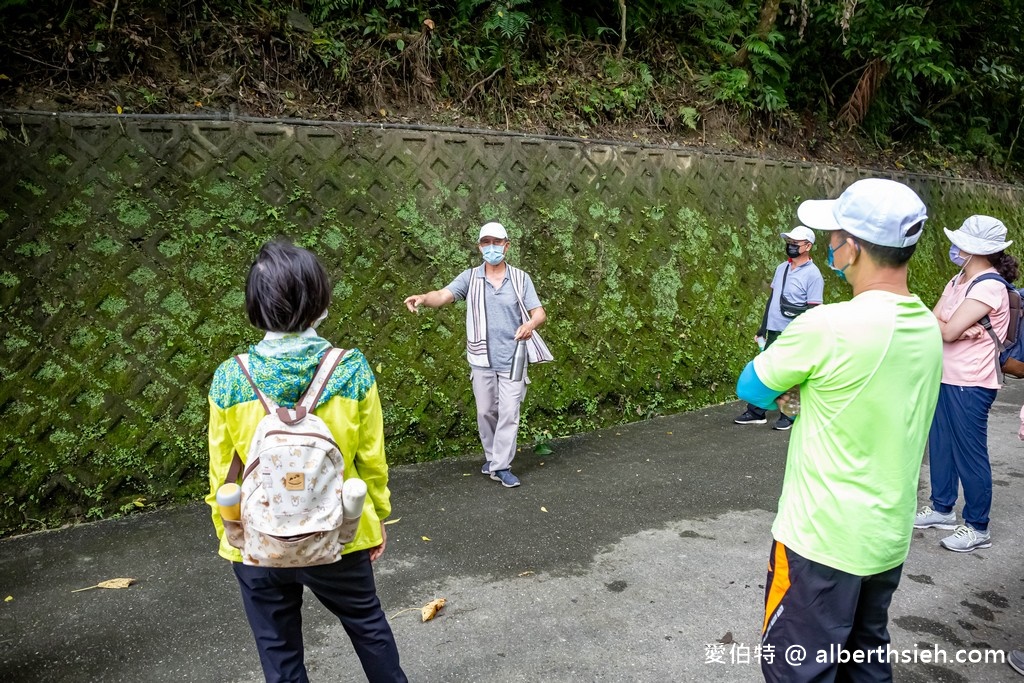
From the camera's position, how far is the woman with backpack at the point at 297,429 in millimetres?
2064

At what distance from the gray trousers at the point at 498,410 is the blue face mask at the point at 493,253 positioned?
796mm

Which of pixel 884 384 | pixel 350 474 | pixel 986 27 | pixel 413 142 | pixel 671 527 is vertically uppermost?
pixel 986 27

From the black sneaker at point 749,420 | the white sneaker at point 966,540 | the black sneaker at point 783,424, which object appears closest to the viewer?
the white sneaker at point 966,540

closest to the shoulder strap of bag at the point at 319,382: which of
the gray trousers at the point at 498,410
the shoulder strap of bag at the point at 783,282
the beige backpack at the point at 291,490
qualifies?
the beige backpack at the point at 291,490

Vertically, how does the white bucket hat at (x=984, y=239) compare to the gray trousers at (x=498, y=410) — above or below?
above

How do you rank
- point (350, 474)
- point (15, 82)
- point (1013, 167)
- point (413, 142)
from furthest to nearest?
point (1013, 167)
point (413, 142)
point (15, 82)
point (350, 474)

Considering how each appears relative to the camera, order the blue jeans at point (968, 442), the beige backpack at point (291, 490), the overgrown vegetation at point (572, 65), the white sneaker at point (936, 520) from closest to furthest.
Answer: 1. the beige backpack at point (291, 490)
2. the blue jeans at point (968, 442)
3. the white sneaker at point (936, 520)
4. the overgrown vegetation at point (572, 65)

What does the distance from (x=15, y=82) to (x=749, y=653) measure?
5718 millimetres

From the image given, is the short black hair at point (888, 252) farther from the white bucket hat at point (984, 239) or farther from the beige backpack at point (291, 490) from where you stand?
the white bucket hat at point (984, 239)

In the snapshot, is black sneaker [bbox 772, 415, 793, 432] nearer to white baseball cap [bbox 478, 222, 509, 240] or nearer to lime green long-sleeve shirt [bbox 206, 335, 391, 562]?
white baseball cap [bbox 478, 222, 509, 240]

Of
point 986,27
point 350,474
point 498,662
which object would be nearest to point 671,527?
point 498,662

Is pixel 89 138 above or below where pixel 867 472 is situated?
above

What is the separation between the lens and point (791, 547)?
211 centimetres

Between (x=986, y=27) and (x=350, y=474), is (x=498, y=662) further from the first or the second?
(x=986, y=27)
